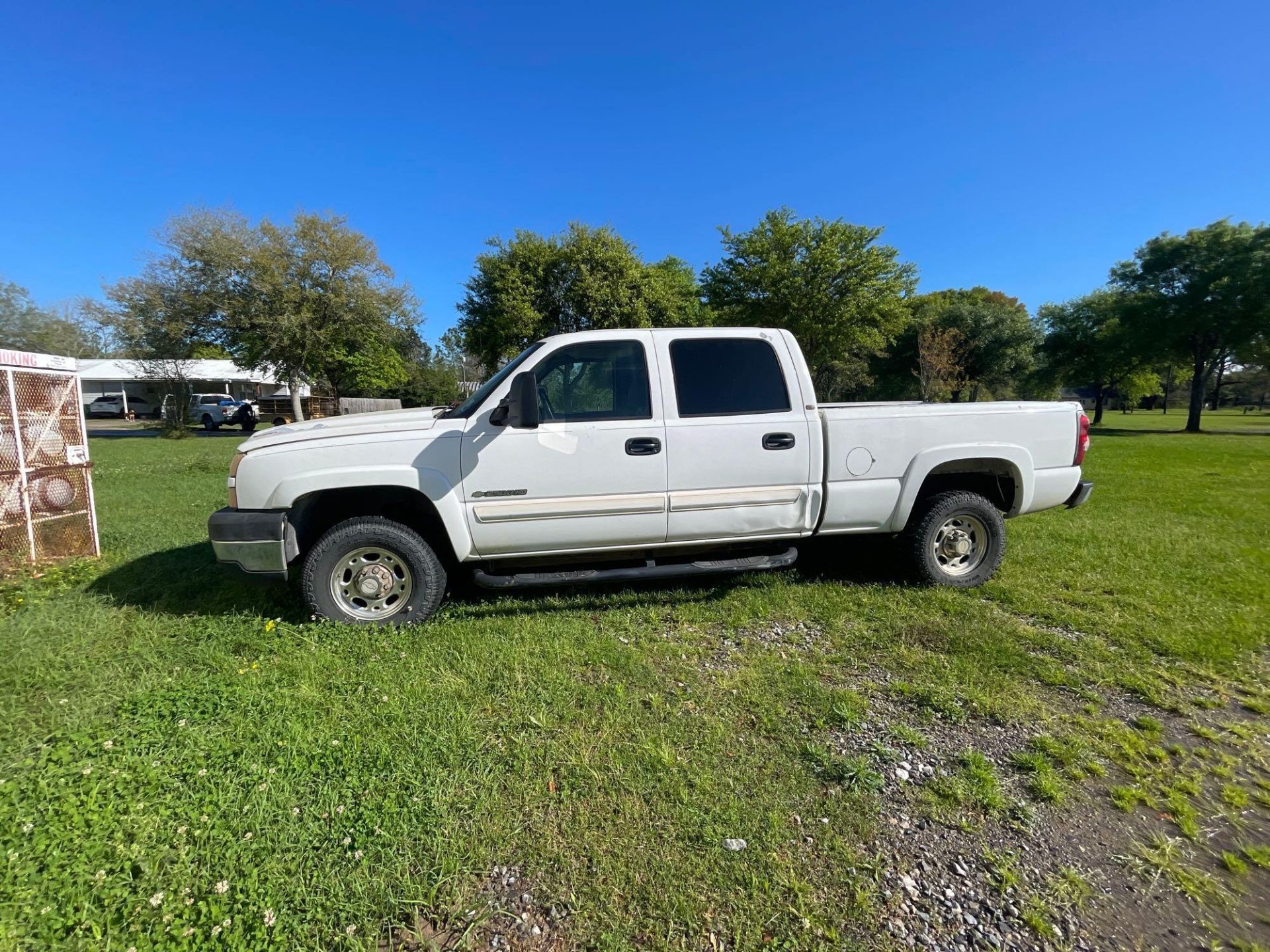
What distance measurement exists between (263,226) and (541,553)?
24499 millimetres

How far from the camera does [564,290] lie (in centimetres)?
2320

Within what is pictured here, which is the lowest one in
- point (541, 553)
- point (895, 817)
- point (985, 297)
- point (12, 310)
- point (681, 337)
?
point (895, 817)

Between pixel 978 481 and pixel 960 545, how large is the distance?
614mm

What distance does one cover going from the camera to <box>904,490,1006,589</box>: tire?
13.9ft

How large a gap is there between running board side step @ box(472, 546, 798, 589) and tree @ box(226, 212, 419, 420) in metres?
22.1

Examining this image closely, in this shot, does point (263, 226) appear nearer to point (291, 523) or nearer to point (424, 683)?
point (291, 523)

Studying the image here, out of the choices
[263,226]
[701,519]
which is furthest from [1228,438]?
[263,226]

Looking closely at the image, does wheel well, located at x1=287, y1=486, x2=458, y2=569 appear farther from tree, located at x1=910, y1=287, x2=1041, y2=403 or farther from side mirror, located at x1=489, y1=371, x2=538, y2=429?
tree, located at x1=910, y1=287, x2=1041, y2=403

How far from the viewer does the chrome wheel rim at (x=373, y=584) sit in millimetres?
3652

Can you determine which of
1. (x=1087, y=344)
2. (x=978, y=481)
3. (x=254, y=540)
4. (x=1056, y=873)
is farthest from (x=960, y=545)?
(x=1087, y=344)

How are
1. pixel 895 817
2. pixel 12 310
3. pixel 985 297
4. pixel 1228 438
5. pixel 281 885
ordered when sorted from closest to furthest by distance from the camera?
1. pixel 281 885
2. pixel 895 817
3. pixel 1228 438
4. pixel 12 310
5. pixel 985 297

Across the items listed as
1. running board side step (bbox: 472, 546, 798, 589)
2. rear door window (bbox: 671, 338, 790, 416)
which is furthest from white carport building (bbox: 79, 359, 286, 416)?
rear door window (bbox: 671, 338, 790, 416)

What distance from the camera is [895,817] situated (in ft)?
6.96

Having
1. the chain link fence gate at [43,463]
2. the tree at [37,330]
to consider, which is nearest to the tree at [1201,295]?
the chain link fence gate at [43,463]
